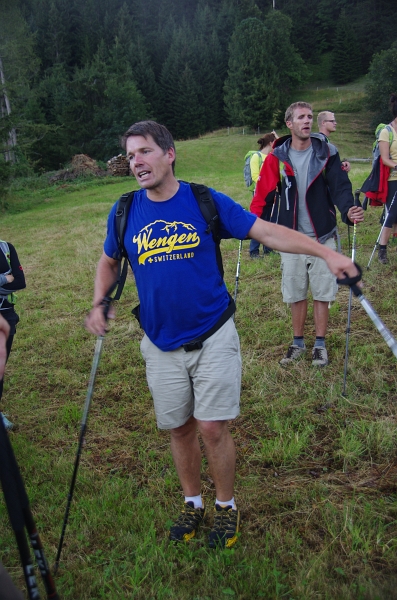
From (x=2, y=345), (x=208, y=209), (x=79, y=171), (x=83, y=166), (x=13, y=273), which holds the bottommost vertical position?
(x=79, y=171)

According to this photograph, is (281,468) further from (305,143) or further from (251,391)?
(305,143)

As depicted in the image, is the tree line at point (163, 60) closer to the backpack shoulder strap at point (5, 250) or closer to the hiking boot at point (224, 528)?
the backpack shoulder strap at point (5, 250)

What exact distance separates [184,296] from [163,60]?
7947 centimetres

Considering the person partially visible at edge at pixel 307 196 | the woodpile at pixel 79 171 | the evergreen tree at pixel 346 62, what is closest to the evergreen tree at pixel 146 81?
the evergreen tree at pixel 346 62

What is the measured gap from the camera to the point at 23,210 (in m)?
24.0

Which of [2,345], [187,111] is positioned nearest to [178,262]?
[2,345]

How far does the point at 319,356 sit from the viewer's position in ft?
16.5

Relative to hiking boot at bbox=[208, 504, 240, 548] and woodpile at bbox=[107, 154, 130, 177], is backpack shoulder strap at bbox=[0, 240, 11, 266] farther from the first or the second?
woodpile at bbox=[107, 154, 130, 177]

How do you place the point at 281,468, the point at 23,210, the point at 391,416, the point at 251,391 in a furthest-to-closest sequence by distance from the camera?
the point at 23,210 < the point at 251,391 < the point at 391,416 < the point at 281,468

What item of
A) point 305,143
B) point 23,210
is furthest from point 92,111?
point 305,143

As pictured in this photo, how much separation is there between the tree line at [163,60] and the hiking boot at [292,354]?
2672 cm

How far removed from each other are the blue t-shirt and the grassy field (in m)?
1.25

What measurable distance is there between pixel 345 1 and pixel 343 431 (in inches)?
4026

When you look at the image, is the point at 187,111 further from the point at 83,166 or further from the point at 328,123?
the point at 328,123
